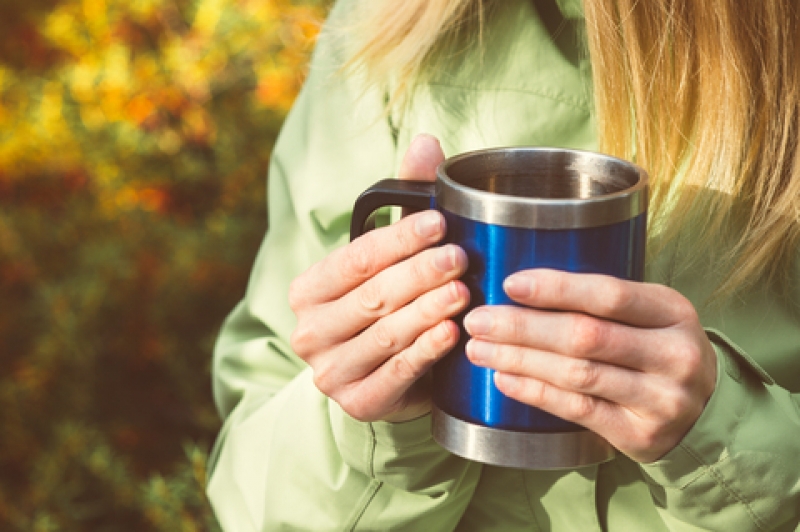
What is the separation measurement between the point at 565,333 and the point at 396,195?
233 mm

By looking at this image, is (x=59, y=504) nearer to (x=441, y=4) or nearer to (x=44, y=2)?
(x=441, y=4)

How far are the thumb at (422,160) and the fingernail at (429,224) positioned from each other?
0.15m

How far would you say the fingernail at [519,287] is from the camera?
0.74 metres

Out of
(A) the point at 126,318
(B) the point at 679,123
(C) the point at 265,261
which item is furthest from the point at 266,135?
(B) the point at 679,123

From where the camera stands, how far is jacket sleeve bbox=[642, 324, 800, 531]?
91 cm

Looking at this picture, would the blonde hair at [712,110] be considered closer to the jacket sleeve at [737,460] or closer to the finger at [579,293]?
the jacket sleeve at [737,460]

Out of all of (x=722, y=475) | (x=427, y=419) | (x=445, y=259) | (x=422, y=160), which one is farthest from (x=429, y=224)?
(x=722, y=475)

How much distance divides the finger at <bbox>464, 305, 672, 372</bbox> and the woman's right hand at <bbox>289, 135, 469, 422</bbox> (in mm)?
43

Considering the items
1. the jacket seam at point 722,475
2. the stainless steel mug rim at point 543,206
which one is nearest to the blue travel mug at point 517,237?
the stainless steel mug rim at point 543,206

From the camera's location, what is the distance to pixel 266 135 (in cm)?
285

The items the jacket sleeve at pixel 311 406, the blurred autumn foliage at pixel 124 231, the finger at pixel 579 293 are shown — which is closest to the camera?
the finger at pixel 579 293

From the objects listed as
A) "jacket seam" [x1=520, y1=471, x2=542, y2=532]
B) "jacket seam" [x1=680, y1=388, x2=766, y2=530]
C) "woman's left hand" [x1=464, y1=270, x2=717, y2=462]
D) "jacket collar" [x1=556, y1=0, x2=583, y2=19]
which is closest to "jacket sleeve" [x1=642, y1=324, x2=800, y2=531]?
"jacket seam" [x1=680, y1=388, x2=766, y2=530]

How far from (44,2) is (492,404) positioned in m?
2.86

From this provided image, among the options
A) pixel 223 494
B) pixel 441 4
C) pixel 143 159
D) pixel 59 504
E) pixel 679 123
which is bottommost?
pixel 59 504
